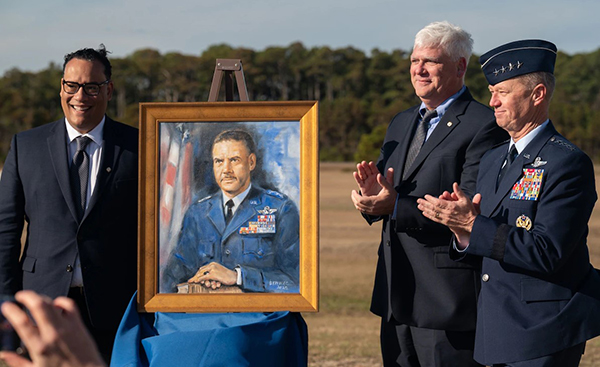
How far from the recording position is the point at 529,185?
323cm

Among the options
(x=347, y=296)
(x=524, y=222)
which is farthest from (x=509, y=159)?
(x=347, y=296)

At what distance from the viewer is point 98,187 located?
3.86m

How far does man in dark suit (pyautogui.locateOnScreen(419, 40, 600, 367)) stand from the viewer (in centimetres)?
312

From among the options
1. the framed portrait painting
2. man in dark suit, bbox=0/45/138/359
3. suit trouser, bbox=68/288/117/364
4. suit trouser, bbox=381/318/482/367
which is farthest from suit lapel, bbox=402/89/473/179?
suit trouser, bbox=68/288/117/364

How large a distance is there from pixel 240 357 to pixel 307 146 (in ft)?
3.35

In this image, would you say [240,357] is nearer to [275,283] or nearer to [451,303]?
[275,283]

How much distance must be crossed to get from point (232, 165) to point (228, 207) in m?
0.20

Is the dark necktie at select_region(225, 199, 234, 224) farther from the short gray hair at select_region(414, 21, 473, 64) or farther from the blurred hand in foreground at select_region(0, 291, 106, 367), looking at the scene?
the blurred hand in foreground at select_region(0, 291, 106, 367)

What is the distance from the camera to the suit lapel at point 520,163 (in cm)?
328

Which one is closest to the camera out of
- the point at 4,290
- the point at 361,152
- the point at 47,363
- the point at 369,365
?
the point at 47,363

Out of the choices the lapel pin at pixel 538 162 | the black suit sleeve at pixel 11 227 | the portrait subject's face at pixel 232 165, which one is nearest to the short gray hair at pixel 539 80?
the lapel pin at pixel 538 162

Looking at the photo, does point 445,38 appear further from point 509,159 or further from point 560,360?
point 560,360

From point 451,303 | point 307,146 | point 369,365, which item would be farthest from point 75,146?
point 369,365
